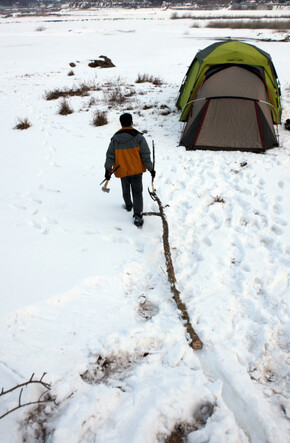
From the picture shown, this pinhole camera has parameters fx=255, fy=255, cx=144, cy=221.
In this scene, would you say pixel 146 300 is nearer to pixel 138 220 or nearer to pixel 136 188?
pixel 138 220

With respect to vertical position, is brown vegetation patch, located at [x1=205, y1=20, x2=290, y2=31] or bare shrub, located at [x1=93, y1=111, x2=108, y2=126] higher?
brown vegetation patch, located at [x1=205, y1=20, x2=290, y2=31]

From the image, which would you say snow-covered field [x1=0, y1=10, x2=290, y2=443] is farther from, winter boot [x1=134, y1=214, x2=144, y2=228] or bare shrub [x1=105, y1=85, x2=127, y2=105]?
bare shrub [x1=105, y1=85, x2=127, y2=105]

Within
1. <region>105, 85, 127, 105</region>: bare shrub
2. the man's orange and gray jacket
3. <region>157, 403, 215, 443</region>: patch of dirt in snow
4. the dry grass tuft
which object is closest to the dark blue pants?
the man's orange and gray jacket

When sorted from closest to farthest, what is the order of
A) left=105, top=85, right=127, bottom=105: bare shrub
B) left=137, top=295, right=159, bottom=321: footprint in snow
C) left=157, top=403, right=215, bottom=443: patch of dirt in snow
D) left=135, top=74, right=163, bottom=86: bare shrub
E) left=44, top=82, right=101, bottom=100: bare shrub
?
left=157, top=403, right=215, bottom=443: patch of dirt in snow < left=137, top=295, right=159, bottom=321: footprint in snow < left=105, top=85, right=127, bottom=105: bare shrub < left=44, top=82, right=101, bottom=100: bare shrub < left=135, top=74, right=163, bottom=86: bare shrub

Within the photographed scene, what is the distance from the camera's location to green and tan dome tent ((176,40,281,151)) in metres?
5.83

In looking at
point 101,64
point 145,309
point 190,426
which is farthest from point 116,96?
point 190,426

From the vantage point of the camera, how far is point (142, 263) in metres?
3.46

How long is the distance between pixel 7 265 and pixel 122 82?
11.9 m

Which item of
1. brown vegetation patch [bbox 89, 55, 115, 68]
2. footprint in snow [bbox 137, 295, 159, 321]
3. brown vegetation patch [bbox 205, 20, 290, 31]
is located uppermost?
brown vegetation patch [bbox 205, 20, 290, 31]

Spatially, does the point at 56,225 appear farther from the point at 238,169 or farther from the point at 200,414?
the point at 238,169

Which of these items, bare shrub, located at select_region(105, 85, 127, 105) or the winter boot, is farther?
bare shrub, located at select_region(105, 85, 127, 105)

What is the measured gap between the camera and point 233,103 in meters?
5.86

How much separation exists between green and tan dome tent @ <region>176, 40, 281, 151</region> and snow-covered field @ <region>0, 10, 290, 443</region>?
0.41m

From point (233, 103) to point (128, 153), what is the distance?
3.64m
